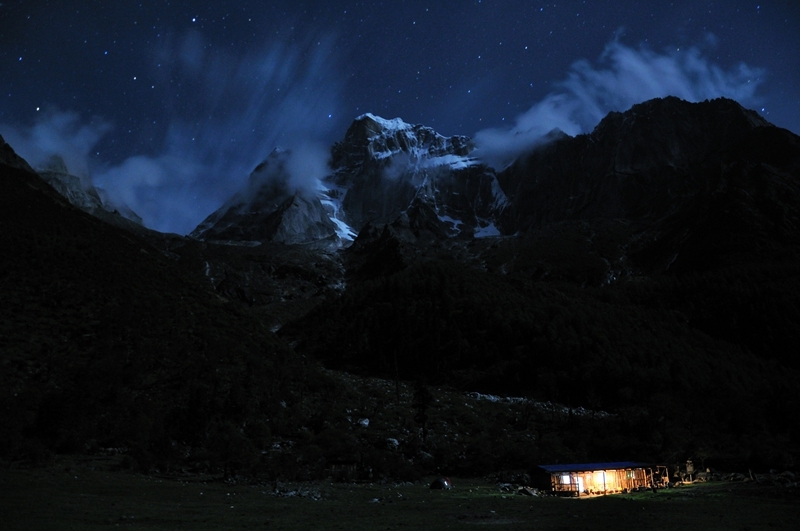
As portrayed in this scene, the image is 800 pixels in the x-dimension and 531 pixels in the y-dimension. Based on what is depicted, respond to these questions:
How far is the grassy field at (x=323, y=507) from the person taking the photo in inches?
779

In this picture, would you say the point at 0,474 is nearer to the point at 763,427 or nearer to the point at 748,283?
the point at 763,427

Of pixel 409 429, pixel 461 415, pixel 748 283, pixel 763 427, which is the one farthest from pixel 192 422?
pixel 748 283

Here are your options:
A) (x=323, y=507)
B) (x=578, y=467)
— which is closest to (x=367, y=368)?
(x=578, y=467)

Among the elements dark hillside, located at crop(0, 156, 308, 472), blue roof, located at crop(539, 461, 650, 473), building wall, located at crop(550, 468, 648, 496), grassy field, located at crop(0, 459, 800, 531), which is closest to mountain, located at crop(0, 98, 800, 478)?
dark hillside, located at crop(0, 156, 308, 472)

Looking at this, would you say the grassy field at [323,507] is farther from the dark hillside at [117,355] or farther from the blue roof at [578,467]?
the dark hillside at [117,355]

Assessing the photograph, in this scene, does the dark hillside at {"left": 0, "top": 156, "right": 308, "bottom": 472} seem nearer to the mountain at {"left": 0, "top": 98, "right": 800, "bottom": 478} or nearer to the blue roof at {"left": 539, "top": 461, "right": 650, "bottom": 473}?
the mountain at {"left": 0, "top": 98, "right": 800, "bottom": 478}

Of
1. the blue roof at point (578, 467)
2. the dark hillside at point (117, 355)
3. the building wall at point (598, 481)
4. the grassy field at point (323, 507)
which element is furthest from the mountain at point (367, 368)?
the blue roof at point (578, 467)

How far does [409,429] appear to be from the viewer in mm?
55156

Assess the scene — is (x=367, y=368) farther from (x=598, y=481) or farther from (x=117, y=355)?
(x=598, y=481)

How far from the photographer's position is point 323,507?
25906 mm

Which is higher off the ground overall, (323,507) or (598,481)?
(323,507)

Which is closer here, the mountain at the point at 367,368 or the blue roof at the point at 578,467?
the blue roof at the point at 578,467

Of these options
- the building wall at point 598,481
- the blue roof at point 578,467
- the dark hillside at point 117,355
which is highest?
the dark hillside at point 117,355

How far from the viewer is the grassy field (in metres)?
19.8
